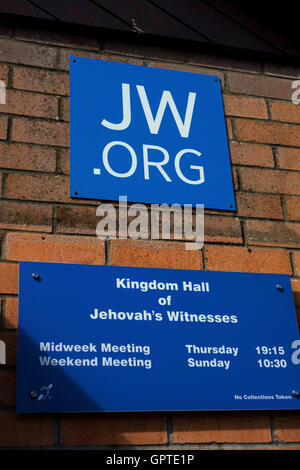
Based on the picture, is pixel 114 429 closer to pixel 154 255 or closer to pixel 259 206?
pixel 154 255

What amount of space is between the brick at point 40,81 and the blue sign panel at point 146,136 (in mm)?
36

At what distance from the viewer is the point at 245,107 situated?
2.26 meters

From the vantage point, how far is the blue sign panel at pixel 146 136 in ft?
6.44

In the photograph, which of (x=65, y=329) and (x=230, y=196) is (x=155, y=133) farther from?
(x=65, y=329)

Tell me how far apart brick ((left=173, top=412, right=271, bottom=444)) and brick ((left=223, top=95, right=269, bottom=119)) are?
1.08 m

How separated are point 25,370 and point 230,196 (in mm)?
899

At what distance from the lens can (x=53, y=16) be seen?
2.13m

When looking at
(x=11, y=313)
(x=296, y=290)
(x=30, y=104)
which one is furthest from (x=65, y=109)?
(x=296, y=290)

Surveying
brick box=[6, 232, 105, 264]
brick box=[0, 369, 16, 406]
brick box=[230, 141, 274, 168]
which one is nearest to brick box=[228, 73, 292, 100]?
brick box=[230, 141, 274, 168]

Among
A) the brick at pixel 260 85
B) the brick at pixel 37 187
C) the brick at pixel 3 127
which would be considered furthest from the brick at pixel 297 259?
the brick at pixel 3 127

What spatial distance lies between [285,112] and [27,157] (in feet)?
3.30

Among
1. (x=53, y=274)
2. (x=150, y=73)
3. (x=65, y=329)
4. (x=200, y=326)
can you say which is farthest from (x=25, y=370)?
(x=150, y=73)

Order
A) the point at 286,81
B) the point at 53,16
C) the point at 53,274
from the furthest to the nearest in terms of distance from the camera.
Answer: the point at 286,81, the point at 53,16, the point at 53,274

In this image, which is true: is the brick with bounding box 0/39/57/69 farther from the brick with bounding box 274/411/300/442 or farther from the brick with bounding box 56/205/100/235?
the brick with bounding box 274/411/300/442
